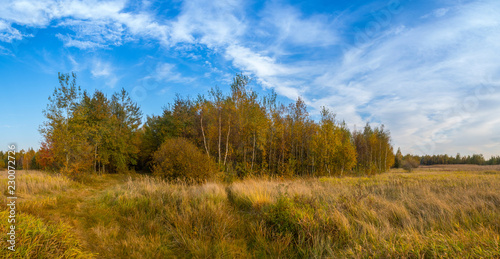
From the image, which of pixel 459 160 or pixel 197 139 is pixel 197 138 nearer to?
pixel 197 139

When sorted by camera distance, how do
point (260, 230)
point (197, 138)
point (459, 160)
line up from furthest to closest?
point (459, 160)
point (197, 138)
point (260, 230)

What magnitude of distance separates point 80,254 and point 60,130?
1679 cm

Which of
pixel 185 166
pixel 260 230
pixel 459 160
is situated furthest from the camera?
pixel 459 160

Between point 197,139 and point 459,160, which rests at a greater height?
point 197,139

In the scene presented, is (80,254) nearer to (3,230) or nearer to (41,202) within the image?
(3,230)

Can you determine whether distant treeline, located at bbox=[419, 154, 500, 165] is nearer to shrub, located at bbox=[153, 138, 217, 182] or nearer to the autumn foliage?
the autumn foliage

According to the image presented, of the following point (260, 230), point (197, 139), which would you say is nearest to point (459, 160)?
point (197, 139)

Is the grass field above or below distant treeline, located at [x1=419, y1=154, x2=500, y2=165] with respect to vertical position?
above

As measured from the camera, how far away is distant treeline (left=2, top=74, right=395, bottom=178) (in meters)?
17.0

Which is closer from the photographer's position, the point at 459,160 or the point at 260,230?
the point at 260,230

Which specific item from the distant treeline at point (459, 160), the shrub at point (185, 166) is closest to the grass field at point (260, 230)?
the shrub at point (185, 166)

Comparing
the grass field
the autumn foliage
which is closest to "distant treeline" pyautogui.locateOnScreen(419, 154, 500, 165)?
the autumn foliage

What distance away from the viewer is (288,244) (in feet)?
16.6

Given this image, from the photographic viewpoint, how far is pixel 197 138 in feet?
82.5
